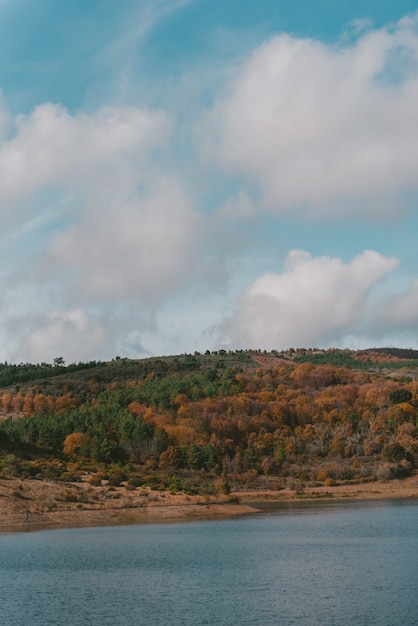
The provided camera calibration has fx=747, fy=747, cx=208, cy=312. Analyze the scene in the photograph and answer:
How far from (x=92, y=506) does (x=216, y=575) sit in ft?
158

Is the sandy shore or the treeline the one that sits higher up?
the treeline

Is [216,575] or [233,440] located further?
[233,440]

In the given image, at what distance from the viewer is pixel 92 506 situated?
10044cm

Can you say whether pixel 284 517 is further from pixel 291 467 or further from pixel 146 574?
pixel 291 467

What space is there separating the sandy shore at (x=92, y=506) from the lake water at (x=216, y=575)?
807cm

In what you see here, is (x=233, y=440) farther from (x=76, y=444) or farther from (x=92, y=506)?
(x=92, y=506)

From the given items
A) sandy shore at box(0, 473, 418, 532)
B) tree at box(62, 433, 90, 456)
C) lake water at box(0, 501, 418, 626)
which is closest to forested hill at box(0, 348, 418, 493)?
tree at box(62, 433, 90, 456)

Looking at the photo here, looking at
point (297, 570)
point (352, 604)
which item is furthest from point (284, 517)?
point (352, 604)

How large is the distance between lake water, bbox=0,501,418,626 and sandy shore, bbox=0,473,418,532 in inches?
318

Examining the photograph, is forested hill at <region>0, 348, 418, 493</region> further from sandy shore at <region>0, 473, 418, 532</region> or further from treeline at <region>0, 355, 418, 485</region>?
sandy shore at <region>0, 473, 418, 532</region>

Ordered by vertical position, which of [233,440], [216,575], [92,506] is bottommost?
[216,575]

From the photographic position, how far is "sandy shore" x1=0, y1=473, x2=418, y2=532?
93.5 m

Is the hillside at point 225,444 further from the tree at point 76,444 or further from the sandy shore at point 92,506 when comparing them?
the sandy shore at point 92,506

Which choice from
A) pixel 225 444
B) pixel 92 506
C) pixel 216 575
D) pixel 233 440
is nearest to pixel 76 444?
pixel 225 444
